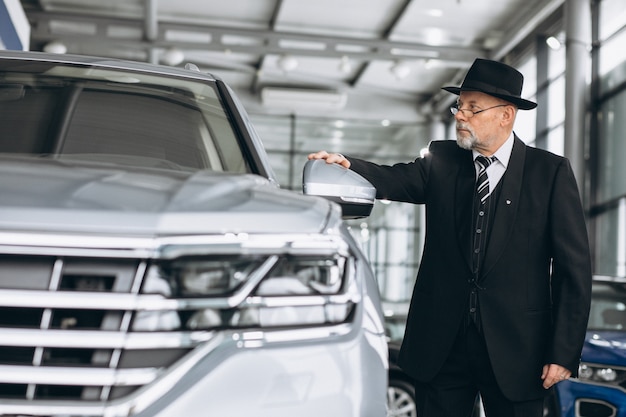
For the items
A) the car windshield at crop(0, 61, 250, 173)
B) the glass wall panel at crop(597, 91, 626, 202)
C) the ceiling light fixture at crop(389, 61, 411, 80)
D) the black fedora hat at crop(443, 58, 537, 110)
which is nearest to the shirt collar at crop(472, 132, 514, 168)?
the black fedora hat at crop(443, 58, 537, 110)

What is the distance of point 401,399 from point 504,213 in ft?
15.8

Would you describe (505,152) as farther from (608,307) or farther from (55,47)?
(55,47)

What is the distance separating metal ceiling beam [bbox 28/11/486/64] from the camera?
18031 millimetres

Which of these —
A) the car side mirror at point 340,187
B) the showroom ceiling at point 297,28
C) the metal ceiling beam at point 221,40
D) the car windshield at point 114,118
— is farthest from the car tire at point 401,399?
the metal ceiling beam at point 221,40

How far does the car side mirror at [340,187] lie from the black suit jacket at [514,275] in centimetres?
81

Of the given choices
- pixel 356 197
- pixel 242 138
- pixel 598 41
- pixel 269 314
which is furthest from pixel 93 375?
pixel 598 41

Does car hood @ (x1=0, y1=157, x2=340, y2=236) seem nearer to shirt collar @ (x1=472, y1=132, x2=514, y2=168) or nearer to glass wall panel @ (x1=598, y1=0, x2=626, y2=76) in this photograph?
shirt collar @ (x1=472, y1=132, x2=514, y2=168)

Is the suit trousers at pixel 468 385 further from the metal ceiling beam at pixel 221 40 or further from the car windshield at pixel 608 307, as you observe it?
the metal ceiling beam at pixel 221 40

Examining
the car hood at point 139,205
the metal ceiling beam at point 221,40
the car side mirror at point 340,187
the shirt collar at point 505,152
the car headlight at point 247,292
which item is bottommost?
the car headlight at point 247,292

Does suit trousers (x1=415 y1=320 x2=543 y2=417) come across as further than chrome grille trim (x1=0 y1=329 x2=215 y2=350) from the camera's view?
Yes

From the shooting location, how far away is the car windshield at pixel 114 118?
261 centimetres

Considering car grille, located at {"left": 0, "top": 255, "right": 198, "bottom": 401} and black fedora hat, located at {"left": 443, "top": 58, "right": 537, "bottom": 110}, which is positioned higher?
black fedora hat, located at {"left": 443, "top": 58, "right": 537, "bottom": 110}

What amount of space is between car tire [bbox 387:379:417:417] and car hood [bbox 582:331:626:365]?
2684 mm

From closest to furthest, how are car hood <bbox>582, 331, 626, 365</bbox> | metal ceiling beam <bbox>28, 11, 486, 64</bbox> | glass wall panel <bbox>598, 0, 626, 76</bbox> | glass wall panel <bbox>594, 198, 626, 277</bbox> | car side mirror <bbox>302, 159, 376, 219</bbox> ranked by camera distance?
car side mirror <bbox>302, 159, 376, 219</bbox>, car hood <bbox>582, 331, 626, 365</bbox>, glass wall panel <bbox>594, 198, 626, 277</bbox>, glass wall panel <bbox>598, 0, 626, 76</bbox>, metal ceiling beam <bbox>28, 11, 486, 64</bbox>
